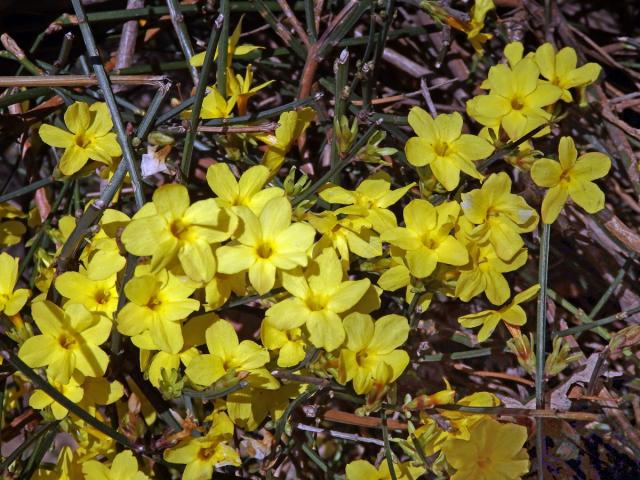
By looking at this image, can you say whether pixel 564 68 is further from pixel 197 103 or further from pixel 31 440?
pixel 31 440

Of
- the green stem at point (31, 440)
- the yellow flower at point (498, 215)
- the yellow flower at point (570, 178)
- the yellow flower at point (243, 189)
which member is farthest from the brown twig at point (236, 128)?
the green stem at point (31, 440)

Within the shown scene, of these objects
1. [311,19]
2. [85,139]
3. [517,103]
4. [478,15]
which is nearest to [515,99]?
[517,103]

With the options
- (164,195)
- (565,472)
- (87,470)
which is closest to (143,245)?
(164,195)

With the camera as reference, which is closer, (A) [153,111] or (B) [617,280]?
(A) [153,111]

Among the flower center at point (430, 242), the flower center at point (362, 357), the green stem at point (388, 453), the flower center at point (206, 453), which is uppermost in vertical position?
the flower center at point (430, 242)

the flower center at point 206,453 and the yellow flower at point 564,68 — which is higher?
the yellow flower at point 564,68

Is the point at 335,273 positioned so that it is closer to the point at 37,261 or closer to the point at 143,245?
the point at 143,245

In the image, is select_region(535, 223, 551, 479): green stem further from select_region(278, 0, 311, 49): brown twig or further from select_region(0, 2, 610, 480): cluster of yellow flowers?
select_region(278, 0, 311, 49): brown twig

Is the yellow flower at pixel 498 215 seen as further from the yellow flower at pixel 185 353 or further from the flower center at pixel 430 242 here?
the yellow flower at pixel 185 353
